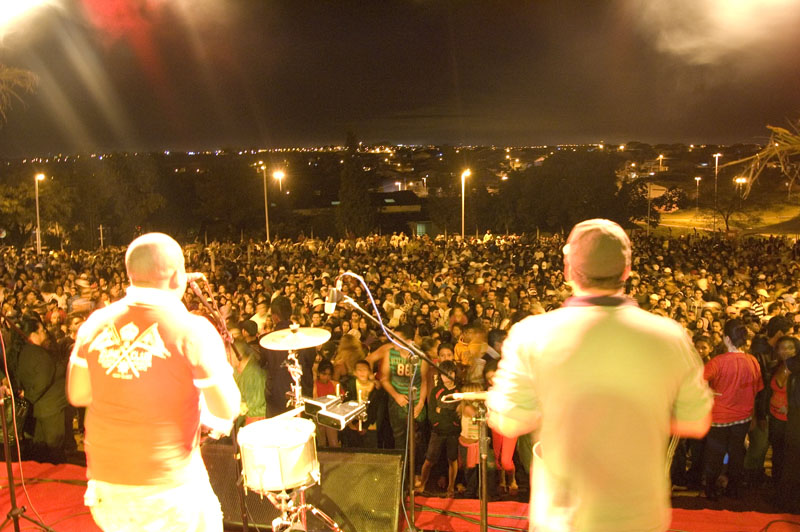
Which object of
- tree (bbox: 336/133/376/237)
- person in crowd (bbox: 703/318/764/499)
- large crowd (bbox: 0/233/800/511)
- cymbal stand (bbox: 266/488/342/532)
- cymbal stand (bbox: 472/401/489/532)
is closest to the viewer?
cymbal stand (bbox: 472/401/489/532)

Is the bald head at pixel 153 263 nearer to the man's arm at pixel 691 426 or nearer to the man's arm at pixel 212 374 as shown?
the man's arm at pixel 212 374

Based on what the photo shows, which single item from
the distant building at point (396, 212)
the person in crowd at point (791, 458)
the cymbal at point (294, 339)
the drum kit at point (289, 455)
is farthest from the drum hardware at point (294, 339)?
the distant building at point (396, 212)

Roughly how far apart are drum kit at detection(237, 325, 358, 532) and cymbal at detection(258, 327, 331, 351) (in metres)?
0.19

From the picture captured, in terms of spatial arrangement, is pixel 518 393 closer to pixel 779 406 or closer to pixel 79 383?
pixel 79 383

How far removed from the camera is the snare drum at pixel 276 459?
2.95 metres

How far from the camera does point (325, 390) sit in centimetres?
546

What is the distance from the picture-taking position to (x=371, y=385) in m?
5.31

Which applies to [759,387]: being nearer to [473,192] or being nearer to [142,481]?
[142,481]

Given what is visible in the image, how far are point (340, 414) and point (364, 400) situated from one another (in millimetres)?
2019

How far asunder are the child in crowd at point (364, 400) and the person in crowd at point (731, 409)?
9.37 feet

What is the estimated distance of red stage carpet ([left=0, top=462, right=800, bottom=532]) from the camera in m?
3.84

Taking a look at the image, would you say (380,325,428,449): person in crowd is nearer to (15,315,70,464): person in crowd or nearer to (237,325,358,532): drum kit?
(237,325,358,532): drum kit

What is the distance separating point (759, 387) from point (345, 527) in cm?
357

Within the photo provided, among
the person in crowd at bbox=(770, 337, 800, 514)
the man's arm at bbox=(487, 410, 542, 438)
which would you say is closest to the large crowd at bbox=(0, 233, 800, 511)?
the person in crowd at bbox=(770, 337, 800, 514)
